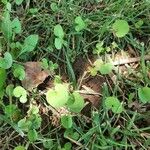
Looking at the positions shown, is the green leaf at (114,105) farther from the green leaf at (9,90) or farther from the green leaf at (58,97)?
the green leaf at (9,90)

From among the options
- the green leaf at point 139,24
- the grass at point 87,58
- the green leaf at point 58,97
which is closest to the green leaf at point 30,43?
the grass at point 87,58

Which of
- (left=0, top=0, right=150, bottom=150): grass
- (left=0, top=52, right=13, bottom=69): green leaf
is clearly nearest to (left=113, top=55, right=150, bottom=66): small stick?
(left=0, top=0, right=150, bottom=150): grass

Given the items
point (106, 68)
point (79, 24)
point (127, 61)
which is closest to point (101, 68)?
point (106, 68)

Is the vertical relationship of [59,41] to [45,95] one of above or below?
above

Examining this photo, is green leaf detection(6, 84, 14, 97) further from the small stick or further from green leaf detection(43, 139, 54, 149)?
the small stick

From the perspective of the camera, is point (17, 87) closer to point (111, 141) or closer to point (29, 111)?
point (29, 111)

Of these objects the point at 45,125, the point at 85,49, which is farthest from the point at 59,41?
the point at 45,125

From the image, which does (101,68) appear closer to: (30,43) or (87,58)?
(87,58)
